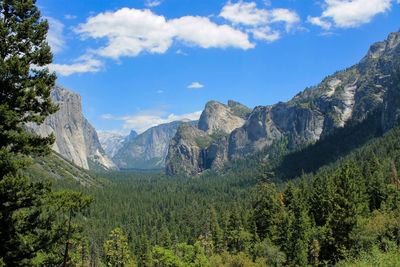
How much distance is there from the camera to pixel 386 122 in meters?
168

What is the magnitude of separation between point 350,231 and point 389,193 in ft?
82.7

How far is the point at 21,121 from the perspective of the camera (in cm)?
1365

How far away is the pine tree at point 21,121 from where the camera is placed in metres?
12.6

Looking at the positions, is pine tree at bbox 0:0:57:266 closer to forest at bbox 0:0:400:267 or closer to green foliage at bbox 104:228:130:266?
forest at bbox 0:0:400:267

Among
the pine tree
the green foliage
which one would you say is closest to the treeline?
the green foliage

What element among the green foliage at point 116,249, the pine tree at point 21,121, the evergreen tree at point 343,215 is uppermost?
the pine tree at point 21,121

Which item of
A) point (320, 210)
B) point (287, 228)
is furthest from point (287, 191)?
point (287, 228)

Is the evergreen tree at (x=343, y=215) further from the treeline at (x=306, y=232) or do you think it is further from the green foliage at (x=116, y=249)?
the green foliage at (x=116, y=249)

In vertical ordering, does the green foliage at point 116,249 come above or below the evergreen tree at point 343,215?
below

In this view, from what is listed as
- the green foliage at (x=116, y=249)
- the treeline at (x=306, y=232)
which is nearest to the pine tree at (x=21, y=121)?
the treeline at (x=306, y=232)

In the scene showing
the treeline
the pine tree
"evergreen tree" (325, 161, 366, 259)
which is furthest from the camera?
"evergreen tree" (325, 161, 366, 259)

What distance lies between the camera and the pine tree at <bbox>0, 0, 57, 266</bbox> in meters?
12.6

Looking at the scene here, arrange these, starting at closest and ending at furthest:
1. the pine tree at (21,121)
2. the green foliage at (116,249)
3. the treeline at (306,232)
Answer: the pine tree at (21,121)
the treeline at (306,232)
the green foliage at (116,249)

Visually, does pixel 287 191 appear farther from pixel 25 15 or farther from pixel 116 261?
pixel 25 15
